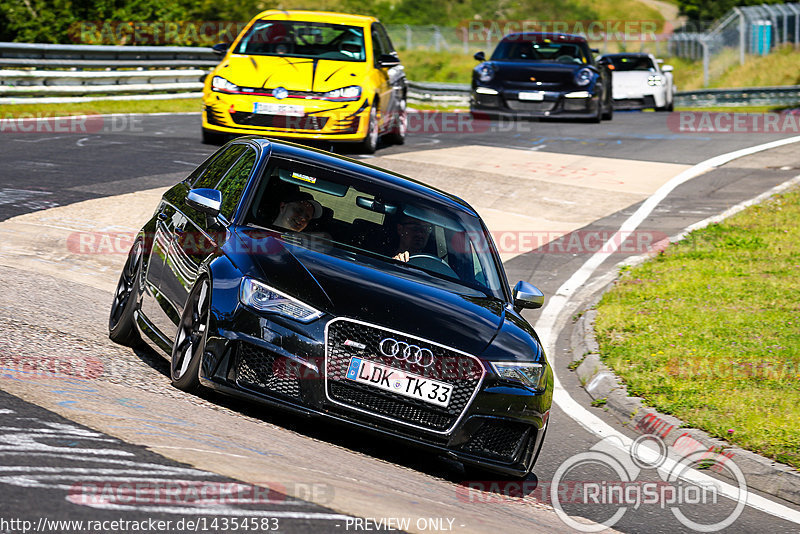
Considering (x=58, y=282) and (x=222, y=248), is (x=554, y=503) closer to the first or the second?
(x=222, y=248)

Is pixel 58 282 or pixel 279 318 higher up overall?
pixel 279 318

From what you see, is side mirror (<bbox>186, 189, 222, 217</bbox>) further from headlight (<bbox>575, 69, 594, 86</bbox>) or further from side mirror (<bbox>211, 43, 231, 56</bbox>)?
headlight (<bbox>575, 69, 594, 86</bbox>)

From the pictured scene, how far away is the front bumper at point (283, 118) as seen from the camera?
15.3 metres

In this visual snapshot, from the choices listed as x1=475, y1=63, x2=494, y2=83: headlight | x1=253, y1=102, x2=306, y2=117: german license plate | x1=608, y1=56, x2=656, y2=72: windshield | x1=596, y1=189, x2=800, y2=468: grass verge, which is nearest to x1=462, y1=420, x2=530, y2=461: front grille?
x1=596, y1=189, x2=800, y2=468: grass verge

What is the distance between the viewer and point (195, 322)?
6055 millimetres

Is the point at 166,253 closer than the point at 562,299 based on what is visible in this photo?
Yes

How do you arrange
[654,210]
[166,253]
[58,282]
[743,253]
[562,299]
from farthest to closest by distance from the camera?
[654,210] < [743,253] < [562,299] < [58,282] < [166,253]

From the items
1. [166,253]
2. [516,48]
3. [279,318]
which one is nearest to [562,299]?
[166,253]

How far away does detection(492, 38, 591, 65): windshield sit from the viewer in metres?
23.6

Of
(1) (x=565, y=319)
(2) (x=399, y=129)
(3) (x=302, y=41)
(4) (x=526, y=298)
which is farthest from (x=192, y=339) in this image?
(2) (x=399, y=129)

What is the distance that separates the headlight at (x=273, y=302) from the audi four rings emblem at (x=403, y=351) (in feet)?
1.19

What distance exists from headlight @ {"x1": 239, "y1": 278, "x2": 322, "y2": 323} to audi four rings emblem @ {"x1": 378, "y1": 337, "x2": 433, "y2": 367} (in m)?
0.36

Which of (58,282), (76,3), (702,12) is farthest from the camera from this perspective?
(702,12)

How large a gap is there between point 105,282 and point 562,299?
180 inches
